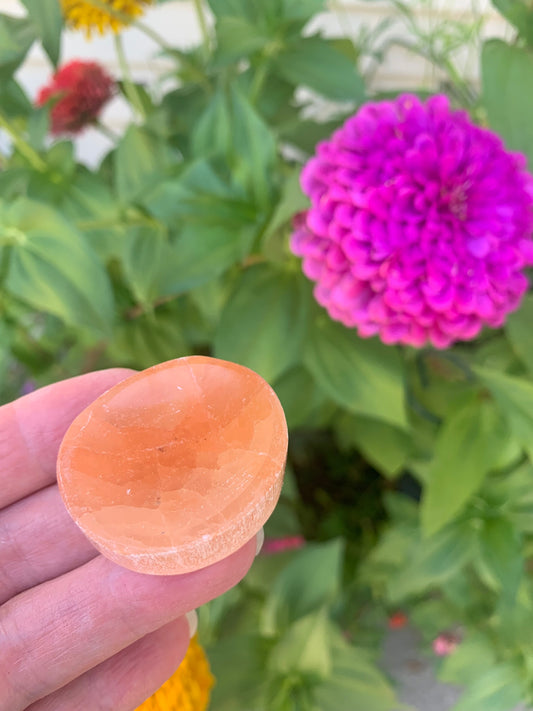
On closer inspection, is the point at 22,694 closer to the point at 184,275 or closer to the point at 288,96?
the point at 184,275

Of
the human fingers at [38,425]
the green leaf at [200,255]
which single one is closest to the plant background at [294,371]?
the green leaf at [200,255]

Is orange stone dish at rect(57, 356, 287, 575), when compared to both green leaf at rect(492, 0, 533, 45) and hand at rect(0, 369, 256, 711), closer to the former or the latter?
hand at rect(0, 369, 256, 711)

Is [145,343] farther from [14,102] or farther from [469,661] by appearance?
[469,661]

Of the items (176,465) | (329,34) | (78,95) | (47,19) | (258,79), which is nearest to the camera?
(176,465)

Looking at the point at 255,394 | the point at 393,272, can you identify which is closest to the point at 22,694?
the point at 255,394

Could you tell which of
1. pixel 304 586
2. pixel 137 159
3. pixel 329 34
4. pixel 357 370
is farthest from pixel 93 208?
pixel 329 34

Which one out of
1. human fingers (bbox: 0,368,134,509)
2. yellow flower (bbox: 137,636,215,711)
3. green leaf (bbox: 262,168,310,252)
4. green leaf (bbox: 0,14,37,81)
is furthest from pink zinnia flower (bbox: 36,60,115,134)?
yellow flower (bbox: 137,636,215,711)
